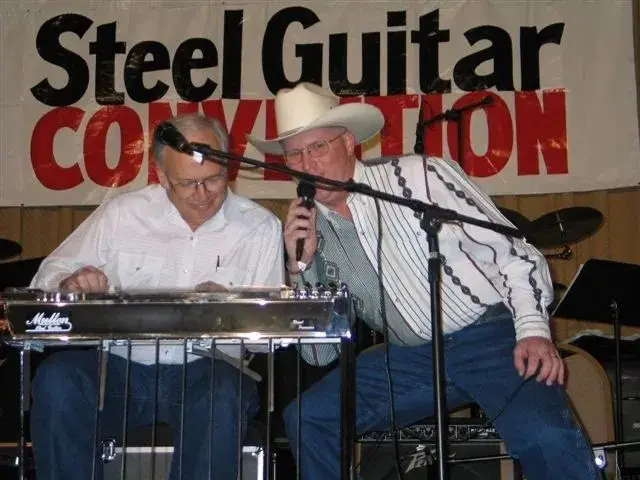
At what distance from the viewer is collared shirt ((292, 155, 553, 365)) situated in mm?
2889

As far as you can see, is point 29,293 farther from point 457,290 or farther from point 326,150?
point 457,290

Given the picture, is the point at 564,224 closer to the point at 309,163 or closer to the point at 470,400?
the point at 470,400

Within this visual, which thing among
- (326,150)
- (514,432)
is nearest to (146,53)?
(326,150)

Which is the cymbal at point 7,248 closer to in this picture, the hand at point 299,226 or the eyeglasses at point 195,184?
the eyeglasses at point 195,184

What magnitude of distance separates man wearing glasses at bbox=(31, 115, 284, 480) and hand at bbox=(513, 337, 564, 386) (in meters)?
0.80

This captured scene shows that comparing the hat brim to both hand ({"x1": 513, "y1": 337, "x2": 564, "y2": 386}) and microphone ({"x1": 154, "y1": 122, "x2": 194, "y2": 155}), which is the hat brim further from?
hand ({"x1": 513, "y1": 337, "x2": 564, "y2": 386})

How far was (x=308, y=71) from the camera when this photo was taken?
18.5 ft

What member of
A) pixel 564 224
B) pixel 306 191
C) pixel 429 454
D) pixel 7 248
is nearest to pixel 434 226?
pixel 306 191

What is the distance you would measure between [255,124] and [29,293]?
3208 mm

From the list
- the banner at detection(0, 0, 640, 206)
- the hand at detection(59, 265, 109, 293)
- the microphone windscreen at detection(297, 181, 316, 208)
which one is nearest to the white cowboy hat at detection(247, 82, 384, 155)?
the microphone windscreen at detection(297, 181, 316, 208)

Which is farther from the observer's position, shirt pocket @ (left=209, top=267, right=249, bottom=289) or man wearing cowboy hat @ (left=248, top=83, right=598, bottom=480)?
shirt pocket @ (left=209, top=267, right=249, bottom=289)

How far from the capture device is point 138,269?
330 cm

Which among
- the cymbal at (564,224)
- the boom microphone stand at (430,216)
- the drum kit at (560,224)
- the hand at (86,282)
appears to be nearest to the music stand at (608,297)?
the drum kit at (560,224)

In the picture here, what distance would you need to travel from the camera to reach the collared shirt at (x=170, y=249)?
128 inches
